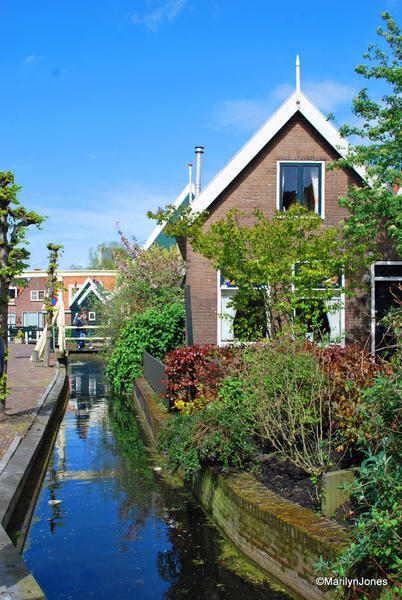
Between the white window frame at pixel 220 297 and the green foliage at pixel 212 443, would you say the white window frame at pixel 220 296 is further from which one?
the green foliage at pixel 212 443

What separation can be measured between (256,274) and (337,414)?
18.6ft

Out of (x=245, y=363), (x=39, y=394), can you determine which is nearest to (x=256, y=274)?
(x=245, y=363)

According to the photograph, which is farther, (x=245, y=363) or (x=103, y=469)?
(x=103, y=469)

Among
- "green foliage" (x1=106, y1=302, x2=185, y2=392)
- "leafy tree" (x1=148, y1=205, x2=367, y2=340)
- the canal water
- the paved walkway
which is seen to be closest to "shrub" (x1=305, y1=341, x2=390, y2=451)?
the canal water

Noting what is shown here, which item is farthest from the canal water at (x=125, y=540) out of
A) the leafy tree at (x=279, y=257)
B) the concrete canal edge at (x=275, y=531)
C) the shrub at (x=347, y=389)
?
the leafy tree at (x=279, y=257)

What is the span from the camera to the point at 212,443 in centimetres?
627

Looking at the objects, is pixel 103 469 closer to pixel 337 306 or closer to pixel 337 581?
pixel 337 581

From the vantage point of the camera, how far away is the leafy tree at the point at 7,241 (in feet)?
35.1

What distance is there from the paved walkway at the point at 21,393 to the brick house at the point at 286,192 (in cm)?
429

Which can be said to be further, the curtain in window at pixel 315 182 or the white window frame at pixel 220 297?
the curtain in window at pixel 315 182

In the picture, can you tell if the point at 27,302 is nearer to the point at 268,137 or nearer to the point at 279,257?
the point at 268,137

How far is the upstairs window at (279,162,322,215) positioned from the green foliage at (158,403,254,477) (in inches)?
354

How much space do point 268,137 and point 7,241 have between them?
700 cm

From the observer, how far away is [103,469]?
28.5 feet
